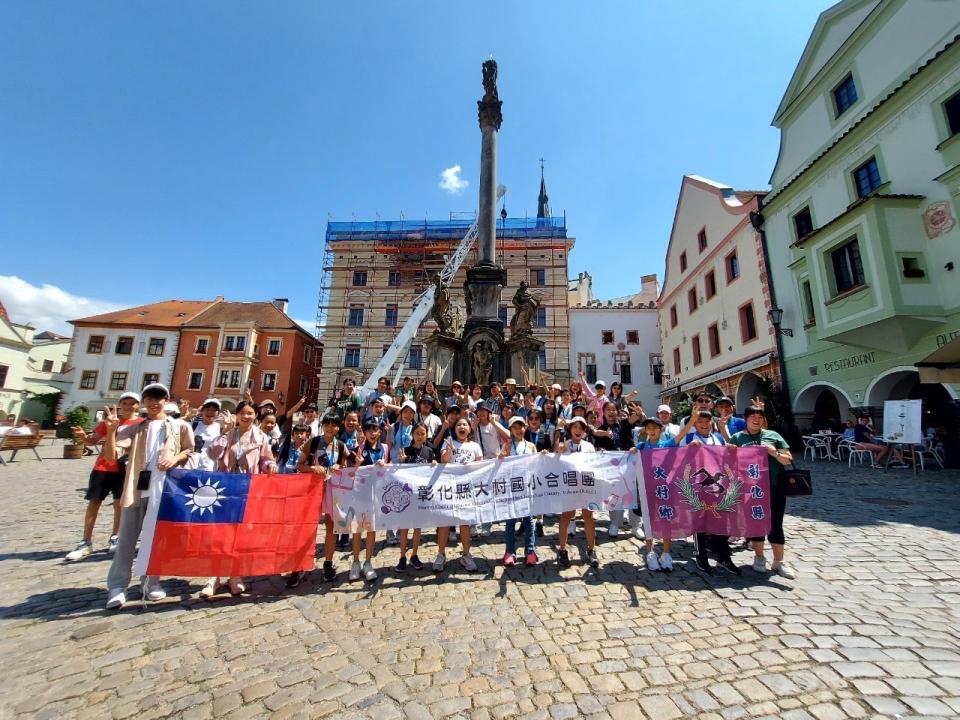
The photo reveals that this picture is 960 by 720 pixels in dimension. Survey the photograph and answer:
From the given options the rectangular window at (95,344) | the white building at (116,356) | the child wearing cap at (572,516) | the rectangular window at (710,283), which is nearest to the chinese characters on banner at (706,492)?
the child wearing cap at (572,516)

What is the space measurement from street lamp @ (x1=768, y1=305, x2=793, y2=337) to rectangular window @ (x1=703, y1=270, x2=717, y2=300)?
567cm

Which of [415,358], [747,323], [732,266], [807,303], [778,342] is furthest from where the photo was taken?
[415,358]

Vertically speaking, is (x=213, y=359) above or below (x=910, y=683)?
above

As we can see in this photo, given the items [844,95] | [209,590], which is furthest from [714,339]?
[209,590]

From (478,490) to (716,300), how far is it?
23.2 m

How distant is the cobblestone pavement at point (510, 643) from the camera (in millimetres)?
2654

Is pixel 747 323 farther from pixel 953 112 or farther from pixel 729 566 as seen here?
pixel 729 566

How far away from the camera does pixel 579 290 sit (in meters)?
47.2

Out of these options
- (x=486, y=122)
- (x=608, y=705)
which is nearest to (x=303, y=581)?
(x=608, y=705)

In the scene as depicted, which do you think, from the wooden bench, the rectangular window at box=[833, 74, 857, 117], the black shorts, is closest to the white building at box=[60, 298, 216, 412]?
the wooden bench

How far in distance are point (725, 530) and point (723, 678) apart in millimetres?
2498

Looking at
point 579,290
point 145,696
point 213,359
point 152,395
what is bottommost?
point 145,696

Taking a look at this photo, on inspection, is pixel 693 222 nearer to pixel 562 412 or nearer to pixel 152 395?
pixel 562 412

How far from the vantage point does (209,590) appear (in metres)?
4.36
